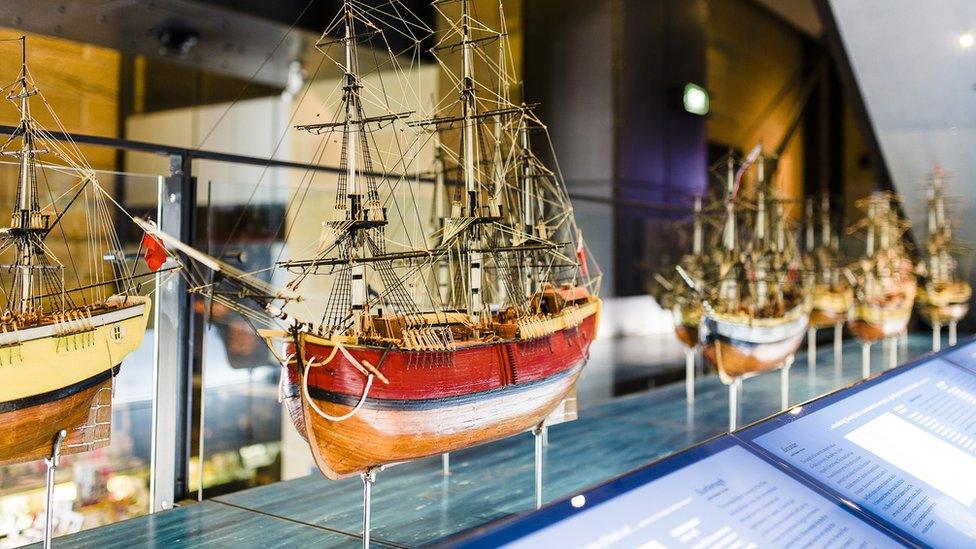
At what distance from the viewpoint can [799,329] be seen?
24.2ft

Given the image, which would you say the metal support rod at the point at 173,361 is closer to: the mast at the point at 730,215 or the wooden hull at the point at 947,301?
the mast at the point at 730,215

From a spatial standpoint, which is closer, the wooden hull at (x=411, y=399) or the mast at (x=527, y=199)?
the wooden hull at (x=411, y=399)

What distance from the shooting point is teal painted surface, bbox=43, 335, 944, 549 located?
4.07 metres

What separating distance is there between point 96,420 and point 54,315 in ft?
2.12

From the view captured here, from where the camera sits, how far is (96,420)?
3.57 metres

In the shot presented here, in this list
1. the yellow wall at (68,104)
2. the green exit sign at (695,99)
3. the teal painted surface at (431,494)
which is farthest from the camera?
the green exit sign at (695,99)

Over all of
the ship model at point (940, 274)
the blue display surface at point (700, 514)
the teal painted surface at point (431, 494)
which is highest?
the ship model at point (940, 274)

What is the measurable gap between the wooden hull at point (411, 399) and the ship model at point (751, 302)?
240 cm

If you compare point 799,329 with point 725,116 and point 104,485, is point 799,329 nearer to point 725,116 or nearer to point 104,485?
point 725,116

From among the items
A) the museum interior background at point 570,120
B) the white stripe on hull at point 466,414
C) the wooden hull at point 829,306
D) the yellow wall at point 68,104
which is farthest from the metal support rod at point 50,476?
the wooden hull at point 829,306

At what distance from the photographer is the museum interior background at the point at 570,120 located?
4.48 m

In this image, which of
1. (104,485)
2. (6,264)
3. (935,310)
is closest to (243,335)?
(104,485)

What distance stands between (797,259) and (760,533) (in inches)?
361

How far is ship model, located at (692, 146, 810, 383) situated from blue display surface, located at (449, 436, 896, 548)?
12.6 feet
